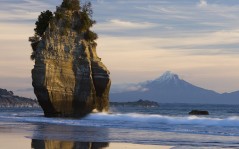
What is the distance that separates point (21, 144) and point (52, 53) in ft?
109

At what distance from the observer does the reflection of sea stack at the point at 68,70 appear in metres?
57.7

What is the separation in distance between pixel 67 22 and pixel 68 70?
18.8 ft

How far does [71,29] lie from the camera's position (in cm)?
6216

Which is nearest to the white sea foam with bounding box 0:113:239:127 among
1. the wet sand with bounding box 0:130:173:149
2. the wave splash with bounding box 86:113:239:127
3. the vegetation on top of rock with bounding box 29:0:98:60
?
Answer: the wave splash with bounding box 86:113:239:127

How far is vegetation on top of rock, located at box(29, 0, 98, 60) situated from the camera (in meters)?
61.7

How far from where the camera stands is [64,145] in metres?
26.2

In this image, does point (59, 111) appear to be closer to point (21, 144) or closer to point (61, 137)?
point (61, 137)

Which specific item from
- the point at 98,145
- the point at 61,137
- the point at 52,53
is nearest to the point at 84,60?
the point at 52,53

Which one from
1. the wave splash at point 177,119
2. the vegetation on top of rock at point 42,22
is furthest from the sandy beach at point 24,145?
the vegetation on top of rock at point 42,22

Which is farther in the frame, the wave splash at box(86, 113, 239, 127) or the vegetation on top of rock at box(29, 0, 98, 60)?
the vegetation on top of rock at box(29, 0, 98, 60)

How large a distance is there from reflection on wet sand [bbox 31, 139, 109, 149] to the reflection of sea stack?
96.9ft

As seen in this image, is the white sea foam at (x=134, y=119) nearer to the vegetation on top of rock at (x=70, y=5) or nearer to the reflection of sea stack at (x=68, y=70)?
the reflection of sea stack at (x=68, y=70)

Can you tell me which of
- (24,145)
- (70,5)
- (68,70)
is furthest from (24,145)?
(70,5)

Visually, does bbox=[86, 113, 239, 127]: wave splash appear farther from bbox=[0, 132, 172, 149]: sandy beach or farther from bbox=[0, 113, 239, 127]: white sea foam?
bbox=[0, 132, 172, 149]: sandy beach
